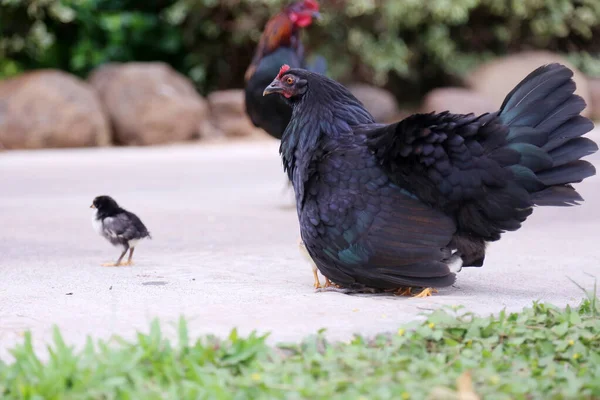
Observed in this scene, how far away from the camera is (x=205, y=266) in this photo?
5211 mm

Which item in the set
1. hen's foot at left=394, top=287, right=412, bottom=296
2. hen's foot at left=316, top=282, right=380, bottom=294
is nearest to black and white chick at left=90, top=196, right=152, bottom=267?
hen's foot at left=316, top=282, right=380, bottom=294

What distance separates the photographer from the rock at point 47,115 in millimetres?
12250

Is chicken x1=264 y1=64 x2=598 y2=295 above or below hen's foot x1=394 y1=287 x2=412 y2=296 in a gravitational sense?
above

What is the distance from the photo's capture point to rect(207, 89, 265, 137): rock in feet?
46.9

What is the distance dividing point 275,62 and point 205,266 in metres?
2.91

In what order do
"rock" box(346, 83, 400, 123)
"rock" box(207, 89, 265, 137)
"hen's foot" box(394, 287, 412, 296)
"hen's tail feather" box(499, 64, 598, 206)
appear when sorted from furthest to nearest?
"rock" box(346, 83, 400, 123), "rock" box(207, 89, 265, 137), "hen's foot" box(394, 287, 412, 296), "hen's tail feather" box(499, 64, 598, 206)

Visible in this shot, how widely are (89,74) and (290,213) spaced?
25.3 ft

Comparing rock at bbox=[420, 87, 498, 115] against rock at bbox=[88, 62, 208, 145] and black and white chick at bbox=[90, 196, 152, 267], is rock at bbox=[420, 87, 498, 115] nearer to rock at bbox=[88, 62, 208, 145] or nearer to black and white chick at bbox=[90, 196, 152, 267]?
rock at bbox=[88, 62, 208, 145]

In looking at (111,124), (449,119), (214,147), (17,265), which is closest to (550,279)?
(449,119)

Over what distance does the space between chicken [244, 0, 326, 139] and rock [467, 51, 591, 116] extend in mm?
8014

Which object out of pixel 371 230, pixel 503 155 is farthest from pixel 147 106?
pixel 503 155

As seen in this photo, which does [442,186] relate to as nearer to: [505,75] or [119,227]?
[119,227]

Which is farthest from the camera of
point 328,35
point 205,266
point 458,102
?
point 328,35

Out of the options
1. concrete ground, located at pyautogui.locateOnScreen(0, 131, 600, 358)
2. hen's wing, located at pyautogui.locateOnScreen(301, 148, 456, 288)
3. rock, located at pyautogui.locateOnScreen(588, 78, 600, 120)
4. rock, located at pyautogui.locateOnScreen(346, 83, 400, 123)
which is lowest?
concrete ground, located at pyautogui.locateOnScreen(0, 131, 600, 358)
